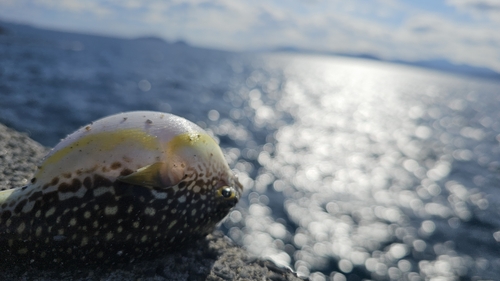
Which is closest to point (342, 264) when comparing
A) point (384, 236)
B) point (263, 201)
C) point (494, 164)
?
point (384, 236)

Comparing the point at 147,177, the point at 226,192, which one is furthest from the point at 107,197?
the point at 226,192

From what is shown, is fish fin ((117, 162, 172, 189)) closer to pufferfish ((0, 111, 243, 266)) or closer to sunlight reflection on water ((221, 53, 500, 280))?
pufferfish ((0, 111, 243, 266))

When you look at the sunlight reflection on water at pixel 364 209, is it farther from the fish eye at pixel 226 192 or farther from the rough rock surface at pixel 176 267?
the fish eye at pixel 226 192

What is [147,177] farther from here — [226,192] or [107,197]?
[226,192]

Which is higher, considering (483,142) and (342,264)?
(483,142)

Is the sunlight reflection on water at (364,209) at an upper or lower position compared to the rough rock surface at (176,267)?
lower

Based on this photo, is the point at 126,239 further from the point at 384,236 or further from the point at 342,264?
the point at 384,236

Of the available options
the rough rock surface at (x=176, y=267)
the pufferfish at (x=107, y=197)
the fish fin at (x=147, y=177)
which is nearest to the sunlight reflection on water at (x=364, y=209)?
the rough rock surface at (x=176, y=267)
